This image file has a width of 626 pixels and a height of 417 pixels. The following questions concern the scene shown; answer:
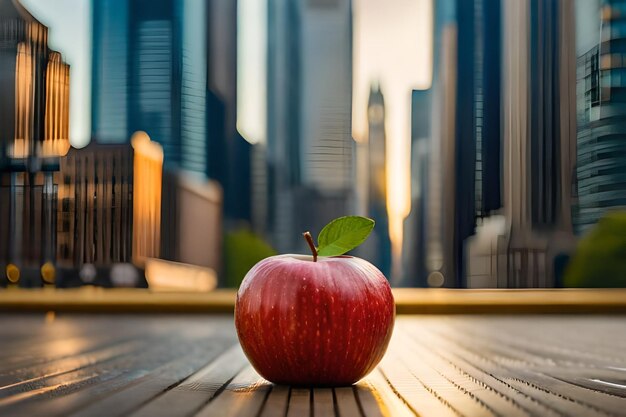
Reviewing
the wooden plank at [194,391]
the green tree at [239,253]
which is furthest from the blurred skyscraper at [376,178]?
the wooden plank at [194,391]

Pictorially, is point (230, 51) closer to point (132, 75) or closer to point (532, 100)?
point (132, 75)

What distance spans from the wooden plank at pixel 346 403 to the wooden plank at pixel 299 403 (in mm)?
38

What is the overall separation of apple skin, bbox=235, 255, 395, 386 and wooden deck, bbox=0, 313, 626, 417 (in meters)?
0.03

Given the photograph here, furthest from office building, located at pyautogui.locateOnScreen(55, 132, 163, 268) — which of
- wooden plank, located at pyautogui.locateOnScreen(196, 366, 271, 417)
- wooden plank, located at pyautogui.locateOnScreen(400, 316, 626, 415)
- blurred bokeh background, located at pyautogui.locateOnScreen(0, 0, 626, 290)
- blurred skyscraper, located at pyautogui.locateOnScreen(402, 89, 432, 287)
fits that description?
blurred skyscraper, located at pyautogui.locateOnScreen(402, 89, 432, 287)

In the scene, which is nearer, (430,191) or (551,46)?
(551,46)

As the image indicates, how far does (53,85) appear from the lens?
12469mm

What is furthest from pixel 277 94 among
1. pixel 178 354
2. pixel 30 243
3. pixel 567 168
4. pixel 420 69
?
pixel 178 354

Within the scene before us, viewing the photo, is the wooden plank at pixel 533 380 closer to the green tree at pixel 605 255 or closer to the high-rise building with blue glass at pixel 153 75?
the green tree at pixel 605 255

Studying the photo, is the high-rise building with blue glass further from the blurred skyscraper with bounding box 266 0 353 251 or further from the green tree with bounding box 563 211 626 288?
the green tree with bounding box 563 211 626 288

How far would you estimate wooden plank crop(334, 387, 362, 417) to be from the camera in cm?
109

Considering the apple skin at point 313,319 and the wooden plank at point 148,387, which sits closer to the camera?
the wooden plank at point 148,387

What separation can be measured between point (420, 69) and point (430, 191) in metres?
18.6

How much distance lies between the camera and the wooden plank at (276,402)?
1084 millimetres

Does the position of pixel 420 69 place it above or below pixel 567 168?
above
